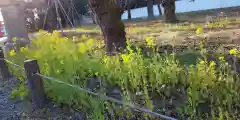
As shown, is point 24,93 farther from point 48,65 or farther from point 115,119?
point 115,119

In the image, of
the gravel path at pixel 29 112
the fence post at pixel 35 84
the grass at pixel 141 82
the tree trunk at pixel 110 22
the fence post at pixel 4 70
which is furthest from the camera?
the tree trunk at pixel 110 22

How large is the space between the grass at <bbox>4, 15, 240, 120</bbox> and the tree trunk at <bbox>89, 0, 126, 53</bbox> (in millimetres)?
1614

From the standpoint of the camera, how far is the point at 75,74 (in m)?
3.79

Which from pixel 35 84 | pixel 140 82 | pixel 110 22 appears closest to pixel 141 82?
pixel 140 82

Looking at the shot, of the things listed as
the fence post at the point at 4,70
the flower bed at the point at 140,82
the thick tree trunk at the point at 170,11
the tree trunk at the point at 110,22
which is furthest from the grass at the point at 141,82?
the thick tree trunk at the point at 170,11

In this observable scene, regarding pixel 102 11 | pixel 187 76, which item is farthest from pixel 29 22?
pixel 187 76

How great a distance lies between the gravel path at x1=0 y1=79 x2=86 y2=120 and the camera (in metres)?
3.44

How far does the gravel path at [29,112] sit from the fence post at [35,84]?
0.39 feet

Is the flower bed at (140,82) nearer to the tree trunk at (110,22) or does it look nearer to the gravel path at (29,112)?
the gravel path at (29,112)

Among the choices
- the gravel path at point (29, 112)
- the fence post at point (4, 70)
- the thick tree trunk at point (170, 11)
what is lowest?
the gravel path at point (29, 112)

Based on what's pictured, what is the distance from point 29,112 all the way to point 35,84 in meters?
0.36

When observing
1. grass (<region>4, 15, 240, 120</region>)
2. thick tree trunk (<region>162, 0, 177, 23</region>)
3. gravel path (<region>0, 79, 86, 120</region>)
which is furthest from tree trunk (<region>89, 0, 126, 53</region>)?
thick tree trunk (<region>162, 0, 177, 23</region>)

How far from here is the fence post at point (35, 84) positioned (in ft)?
12.1

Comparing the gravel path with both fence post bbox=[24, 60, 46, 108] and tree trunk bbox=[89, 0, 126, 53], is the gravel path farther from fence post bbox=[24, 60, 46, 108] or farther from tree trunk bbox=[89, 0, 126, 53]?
tree trunk bbox=[89, 0, 126, 53]
